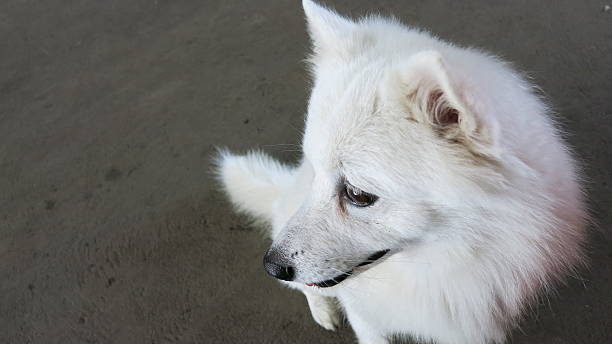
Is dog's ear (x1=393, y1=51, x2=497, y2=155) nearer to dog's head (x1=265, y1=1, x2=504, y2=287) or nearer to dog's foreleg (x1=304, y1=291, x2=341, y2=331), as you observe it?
dog's head (x1=265, y1=1, x2=504, y2=287)

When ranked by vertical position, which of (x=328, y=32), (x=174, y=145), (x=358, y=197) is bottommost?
(x=174, y=145)

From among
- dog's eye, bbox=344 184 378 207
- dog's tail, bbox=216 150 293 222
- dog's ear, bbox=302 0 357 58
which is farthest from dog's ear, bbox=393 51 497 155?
dog's tail, bbox=216 150 293 222

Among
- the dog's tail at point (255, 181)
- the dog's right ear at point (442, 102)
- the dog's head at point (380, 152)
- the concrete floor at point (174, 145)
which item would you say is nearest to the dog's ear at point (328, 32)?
the dog's head at point (380, 152)

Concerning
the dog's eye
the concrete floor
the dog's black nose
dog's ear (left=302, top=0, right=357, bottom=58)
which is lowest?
the concrete floor

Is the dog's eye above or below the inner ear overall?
below

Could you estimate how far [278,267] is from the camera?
120 centimetres

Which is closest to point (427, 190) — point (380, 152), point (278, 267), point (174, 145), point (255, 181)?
point (380, 152)

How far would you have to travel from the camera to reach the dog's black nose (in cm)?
119

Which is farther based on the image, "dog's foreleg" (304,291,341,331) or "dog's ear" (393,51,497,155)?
"dog's foreleg" (304,291,341,331)

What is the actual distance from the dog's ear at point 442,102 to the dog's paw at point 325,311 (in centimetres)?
107

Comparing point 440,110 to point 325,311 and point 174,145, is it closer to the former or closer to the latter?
point 325,311

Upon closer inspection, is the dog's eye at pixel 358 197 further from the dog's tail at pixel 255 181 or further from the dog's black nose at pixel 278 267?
the dog's tail at pixel 255 181

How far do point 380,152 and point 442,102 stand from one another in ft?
0.64

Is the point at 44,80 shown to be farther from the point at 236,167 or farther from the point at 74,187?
the point at 236,167
